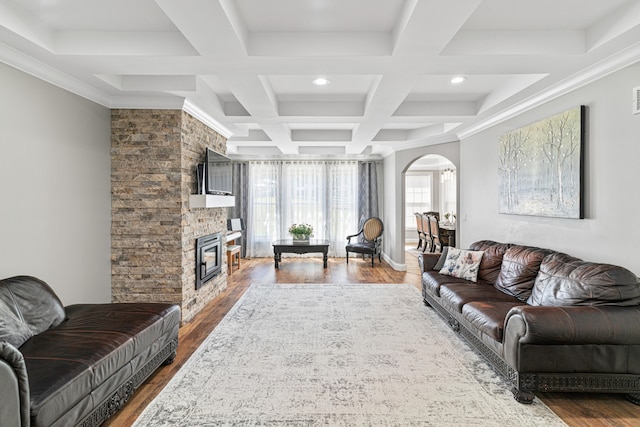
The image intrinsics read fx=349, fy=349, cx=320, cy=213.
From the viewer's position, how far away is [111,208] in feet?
12.5

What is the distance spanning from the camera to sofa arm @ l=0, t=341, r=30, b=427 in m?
Result: 1.48

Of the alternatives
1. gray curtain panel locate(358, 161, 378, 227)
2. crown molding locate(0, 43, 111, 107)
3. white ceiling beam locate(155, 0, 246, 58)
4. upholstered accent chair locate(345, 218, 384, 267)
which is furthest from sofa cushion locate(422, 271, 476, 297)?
crown molding locate(0, 43, 111, 107)

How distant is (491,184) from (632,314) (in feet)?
8.61

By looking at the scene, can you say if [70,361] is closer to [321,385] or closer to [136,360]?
[136,360]

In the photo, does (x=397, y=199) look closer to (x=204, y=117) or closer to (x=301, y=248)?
(x=301, y=248)

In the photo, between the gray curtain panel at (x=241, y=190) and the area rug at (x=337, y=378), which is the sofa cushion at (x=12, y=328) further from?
the gray curtain panel at (x=241, y=190)

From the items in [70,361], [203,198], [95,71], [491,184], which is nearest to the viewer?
[70,361]

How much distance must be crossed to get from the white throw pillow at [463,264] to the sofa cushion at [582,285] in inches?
37.8

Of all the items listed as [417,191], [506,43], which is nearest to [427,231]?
[417,191]

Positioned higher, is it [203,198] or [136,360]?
[203,198]

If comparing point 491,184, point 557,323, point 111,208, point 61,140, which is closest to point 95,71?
point 61,140

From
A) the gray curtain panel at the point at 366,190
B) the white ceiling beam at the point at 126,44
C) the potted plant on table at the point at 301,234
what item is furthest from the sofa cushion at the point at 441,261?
the gray curtain panel at the point at 366,190

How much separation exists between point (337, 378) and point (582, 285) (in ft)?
6.27

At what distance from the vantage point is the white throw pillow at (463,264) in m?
4.00
